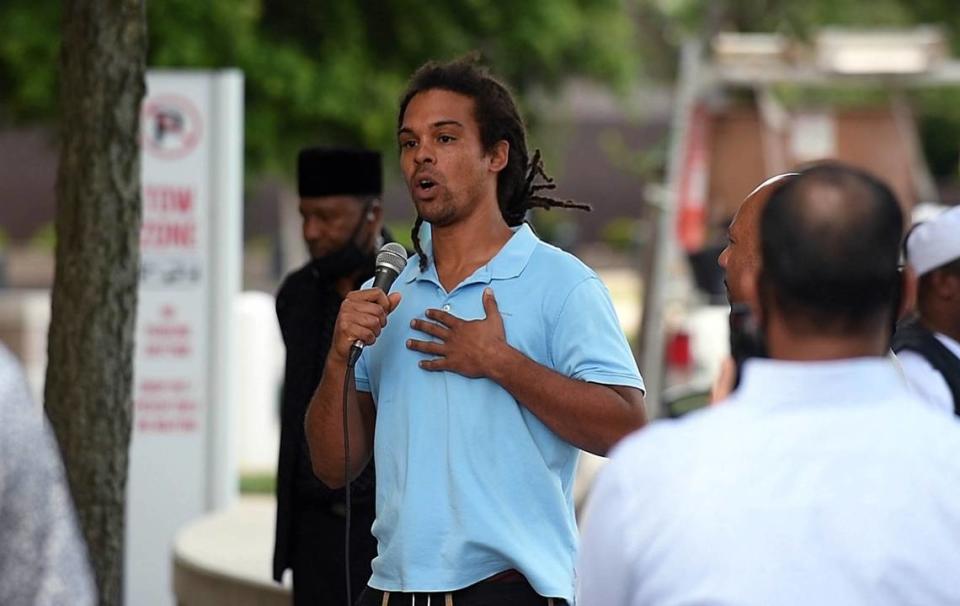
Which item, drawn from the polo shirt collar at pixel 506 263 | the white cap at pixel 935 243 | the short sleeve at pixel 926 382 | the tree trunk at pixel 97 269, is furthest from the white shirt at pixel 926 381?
the tree trunk at pixel 97 269

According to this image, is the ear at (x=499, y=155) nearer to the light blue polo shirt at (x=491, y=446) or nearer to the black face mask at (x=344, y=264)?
the light blue polo shirt at (x=491, y=446)

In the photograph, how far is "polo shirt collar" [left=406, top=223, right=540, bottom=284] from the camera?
3988 millimetres

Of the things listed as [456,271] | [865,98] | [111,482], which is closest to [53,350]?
[111,482]

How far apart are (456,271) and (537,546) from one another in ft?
2.12

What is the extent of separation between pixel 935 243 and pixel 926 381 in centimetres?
44

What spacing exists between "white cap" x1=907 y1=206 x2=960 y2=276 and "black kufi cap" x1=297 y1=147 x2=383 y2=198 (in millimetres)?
1849

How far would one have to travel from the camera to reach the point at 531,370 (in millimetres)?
3814

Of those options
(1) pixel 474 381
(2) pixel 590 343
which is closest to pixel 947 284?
(2) pixel 590 343

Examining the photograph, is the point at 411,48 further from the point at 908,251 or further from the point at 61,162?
the point at 908,251

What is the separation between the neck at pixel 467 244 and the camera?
406 centimetres

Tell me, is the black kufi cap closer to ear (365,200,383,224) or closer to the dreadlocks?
ear (365,200,383,224)

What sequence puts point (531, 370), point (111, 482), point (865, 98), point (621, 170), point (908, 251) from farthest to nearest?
point (621, 170) → point (865, 98) → point (111, 482) → point (908, 251) → point (531, 370)

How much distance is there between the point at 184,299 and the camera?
29.1ft

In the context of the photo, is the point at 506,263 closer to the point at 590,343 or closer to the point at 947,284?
the point at 590,343
